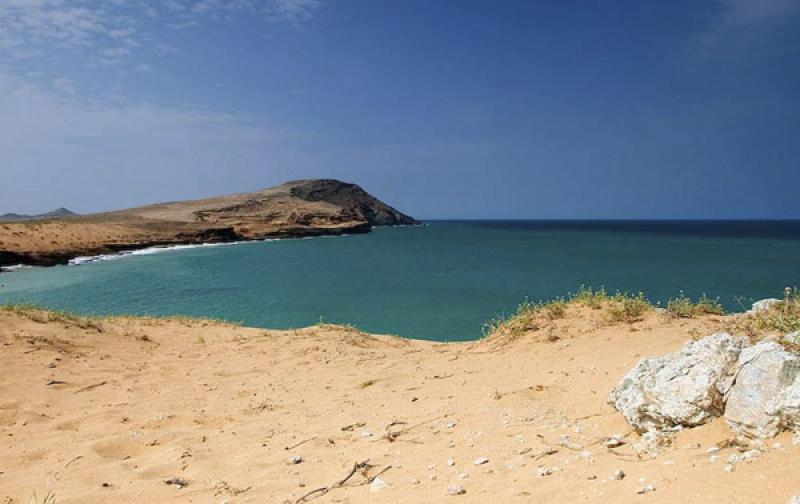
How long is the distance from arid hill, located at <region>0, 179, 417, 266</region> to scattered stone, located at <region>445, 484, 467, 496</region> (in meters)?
56.6

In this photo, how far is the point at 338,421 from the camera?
255 inches

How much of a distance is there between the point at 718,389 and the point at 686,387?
24cm

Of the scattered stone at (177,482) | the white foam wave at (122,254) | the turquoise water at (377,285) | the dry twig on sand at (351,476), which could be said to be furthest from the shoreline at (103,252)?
the dry twig on sand at (351,476)

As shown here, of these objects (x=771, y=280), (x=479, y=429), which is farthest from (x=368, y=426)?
(x=771, y=280)

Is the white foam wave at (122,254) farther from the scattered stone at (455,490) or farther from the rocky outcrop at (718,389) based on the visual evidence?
the rocky outcrop at (718,389)

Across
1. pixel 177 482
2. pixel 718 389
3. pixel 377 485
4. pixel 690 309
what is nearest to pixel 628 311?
pixel 690 309

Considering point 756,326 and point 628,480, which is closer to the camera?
point 628,480

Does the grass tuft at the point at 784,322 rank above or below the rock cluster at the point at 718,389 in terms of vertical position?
above

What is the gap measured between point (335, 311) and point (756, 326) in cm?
1930

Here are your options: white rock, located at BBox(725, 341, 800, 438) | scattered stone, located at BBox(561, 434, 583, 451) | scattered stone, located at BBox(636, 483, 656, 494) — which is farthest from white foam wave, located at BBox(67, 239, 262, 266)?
white rock, located at BBox(725, 341, 800, 438)

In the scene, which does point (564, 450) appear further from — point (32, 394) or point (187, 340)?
point (187, 340)

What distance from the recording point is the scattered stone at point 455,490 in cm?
384

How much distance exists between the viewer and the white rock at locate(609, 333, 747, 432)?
398 centimetres

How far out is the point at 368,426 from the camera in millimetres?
6098
